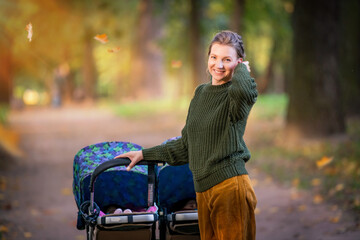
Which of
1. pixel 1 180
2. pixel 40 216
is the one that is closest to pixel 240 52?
pixel 40 216

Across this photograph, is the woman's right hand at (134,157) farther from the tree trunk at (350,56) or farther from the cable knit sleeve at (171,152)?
the tree trunk at (350,56)

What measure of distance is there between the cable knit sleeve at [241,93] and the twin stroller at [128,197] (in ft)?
2.49

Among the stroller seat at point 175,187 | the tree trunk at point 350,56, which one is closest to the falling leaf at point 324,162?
the tree trunk at point 350,56

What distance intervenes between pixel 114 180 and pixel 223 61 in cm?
132

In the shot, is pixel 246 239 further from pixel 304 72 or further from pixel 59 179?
pixel 304 72

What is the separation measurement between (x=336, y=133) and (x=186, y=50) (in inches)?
463

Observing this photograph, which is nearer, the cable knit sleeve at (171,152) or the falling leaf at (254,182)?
the cable knit sleeve at (171,152)

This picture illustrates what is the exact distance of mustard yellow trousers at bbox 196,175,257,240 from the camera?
275cm

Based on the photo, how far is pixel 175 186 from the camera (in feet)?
12.7

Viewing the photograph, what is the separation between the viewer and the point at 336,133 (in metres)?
10.6

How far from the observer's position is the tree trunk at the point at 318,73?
1067cm

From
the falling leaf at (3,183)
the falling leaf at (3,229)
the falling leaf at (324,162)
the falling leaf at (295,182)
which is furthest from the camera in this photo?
the falling leaf at (324,162)

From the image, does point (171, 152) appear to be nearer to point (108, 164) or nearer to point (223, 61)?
point (108, 164)

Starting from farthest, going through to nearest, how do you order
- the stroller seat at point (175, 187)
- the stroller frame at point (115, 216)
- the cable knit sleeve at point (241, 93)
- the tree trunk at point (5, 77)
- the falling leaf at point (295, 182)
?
the tree trunk at point (5, 77) < the falling leaf at point (295, 182) < the stroller seat at point (175, 187) < the stroller frame at point (115, 216) < the cable knit sleeve at point (241, 93)
